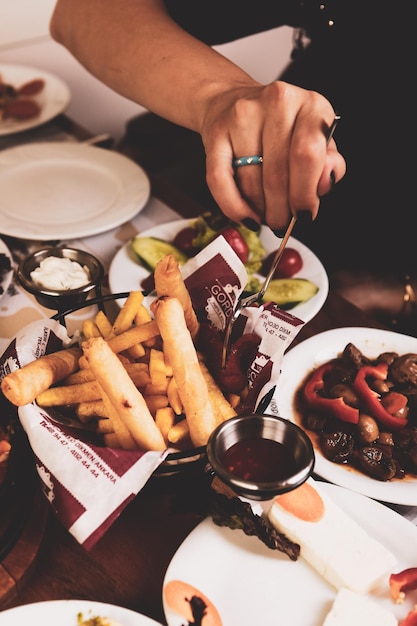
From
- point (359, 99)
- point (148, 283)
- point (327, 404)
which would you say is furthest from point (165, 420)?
point (359, 99)

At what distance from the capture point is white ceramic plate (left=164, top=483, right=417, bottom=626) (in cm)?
96

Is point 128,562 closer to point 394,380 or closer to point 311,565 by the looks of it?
point 311,565

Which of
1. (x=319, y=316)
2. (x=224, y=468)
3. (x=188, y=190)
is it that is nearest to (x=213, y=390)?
(x=224, y=468)

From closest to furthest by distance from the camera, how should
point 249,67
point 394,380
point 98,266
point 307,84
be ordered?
point 394,380 < point 98,266 < point 307,84 < point 249,67

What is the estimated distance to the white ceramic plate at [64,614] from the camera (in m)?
0.91

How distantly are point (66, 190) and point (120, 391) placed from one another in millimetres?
1369

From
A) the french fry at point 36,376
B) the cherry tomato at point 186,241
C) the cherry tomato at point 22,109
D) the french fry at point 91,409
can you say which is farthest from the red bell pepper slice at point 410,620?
the cherry tomato at point 22,109

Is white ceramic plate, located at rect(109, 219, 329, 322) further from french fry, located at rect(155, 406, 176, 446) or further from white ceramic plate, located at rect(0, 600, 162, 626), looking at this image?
white ceramic plate, located at rect(0, 600, 162, 626)

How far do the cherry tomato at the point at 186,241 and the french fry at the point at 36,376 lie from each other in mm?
797

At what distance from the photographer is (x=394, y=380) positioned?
144cm

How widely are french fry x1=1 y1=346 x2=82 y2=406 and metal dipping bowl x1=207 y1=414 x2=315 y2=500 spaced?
315 millimetres

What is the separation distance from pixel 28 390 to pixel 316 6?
1.69m

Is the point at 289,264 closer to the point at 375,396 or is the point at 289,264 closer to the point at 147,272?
the point at 147,272

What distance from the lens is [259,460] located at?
0.96 meters
